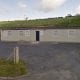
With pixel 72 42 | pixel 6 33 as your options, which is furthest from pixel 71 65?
pixel 6 33

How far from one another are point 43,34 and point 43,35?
6.8 inches

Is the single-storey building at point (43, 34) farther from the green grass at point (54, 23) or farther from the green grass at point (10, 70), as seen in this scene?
the green grass at point (10, 70)

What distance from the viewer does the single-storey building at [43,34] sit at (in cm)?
3850

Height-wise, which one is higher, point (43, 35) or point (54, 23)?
point (54, 23)

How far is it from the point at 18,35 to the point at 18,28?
127 cm

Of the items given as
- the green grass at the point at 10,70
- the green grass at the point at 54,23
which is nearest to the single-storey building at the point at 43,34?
the green grass at the point at 54,23

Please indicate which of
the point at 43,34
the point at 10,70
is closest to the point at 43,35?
the point at 43,34

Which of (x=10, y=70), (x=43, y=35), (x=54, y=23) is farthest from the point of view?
(x=54, y=23)

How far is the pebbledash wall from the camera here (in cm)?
3850

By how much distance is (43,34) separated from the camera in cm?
4016

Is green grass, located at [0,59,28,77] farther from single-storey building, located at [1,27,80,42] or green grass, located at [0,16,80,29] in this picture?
green grass, located at [0,16,80,29]

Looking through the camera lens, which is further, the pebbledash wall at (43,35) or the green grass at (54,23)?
the green grass at (54,23)

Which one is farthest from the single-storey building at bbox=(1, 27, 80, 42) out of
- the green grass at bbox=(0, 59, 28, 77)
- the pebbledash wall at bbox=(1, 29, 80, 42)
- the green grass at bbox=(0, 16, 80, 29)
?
the green grass at bbox=(0, 59, 28, 77)

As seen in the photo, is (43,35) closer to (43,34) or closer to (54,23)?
(43,34)
